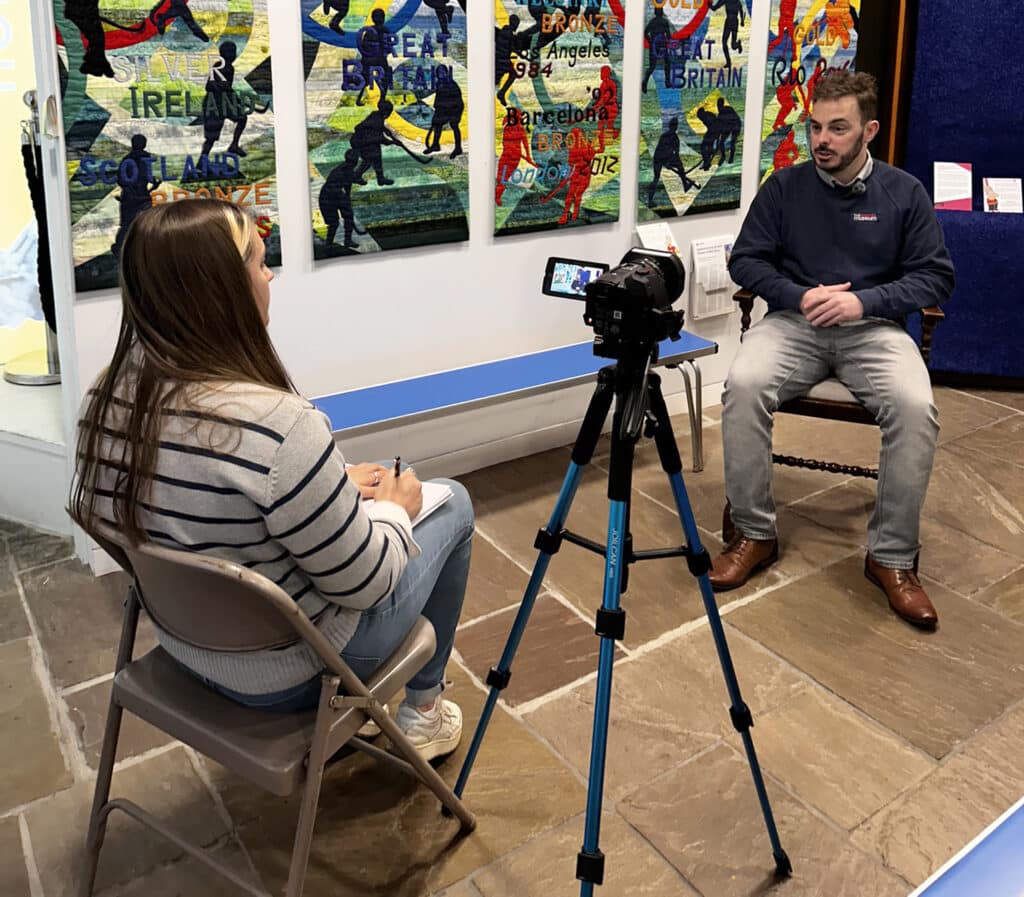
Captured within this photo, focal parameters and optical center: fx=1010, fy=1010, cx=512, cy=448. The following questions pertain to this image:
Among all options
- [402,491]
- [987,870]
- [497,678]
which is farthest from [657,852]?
[987,870]

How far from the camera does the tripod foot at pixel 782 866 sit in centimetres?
177

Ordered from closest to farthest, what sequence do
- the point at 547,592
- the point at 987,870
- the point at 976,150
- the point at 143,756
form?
the point at 987,870 < the point at 143,756 < the point at 547,592 < the point at 976,150

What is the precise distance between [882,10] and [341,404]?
291cm

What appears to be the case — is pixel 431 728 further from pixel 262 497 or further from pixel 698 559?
pixel 262 497

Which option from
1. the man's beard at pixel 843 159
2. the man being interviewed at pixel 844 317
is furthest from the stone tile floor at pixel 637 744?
the man's beard at pixel 843 159

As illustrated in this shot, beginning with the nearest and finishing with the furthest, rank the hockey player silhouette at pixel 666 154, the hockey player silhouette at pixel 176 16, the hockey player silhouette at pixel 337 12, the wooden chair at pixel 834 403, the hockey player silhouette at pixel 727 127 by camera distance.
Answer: the hockey player silhouette at pixel 176 16 → the hockey player silhouette at pixel 337 12 → the wooden chair at pixel 834 403 → the hockey player silhouette at pixel 666 154 → the hockey player silhouette at pixel 727 127

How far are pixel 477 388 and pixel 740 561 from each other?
924mm

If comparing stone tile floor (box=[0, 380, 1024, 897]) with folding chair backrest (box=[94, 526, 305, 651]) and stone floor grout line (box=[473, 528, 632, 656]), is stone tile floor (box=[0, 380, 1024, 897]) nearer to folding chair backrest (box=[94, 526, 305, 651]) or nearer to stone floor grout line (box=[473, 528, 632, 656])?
stone floor grout line (box=[473, 528, 632, 656])

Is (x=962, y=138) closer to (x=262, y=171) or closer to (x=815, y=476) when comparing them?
(x=815, y=476)

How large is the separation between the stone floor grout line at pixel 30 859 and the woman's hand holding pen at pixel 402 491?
3.02 ft

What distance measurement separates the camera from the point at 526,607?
1732 millimetres

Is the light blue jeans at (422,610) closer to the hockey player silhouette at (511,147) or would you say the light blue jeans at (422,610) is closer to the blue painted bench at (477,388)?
the blue painted bench at (477,388)

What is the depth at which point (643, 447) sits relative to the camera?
3.71 m

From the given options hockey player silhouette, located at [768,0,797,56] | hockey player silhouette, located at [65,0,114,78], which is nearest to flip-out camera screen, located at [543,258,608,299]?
hockey player silhouette, located at [65,0,114,78]
